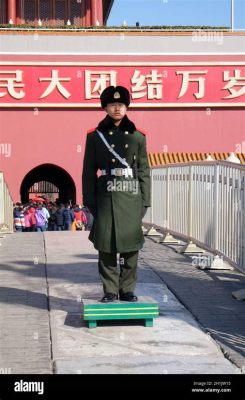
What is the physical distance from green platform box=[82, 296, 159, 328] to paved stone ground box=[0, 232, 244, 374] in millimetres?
104

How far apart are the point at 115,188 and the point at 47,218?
55.7 feet

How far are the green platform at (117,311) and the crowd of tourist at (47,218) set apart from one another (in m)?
15.2

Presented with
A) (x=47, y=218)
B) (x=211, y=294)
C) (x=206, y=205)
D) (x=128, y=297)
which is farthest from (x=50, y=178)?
(x=128, y=297)

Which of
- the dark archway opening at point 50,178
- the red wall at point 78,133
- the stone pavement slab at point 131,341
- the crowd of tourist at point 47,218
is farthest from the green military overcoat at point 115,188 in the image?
the dark archway opening at point 50,178

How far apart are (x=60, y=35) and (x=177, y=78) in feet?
15.6

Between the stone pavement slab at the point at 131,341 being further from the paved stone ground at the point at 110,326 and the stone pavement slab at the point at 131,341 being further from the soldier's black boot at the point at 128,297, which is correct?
the soldier's black boot at the point at 128,297

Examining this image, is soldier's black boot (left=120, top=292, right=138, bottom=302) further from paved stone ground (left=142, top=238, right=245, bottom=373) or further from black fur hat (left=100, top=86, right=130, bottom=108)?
black fur hat (left=100, top=86, right=130, bottom=108)

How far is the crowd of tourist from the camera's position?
21.4 m

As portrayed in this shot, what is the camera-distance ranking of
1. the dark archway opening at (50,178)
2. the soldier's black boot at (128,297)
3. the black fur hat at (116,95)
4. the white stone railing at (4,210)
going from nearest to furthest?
1. the black fur hat at (116,95)
2. the soldier's black boot at (128,297)
3. the white stone railing at (4,210)
4. the dark archway opening at (50,178)

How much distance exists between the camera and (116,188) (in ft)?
19.5

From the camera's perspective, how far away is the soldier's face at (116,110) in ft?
19.4

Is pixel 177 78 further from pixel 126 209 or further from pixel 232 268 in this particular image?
pixel 126 209
